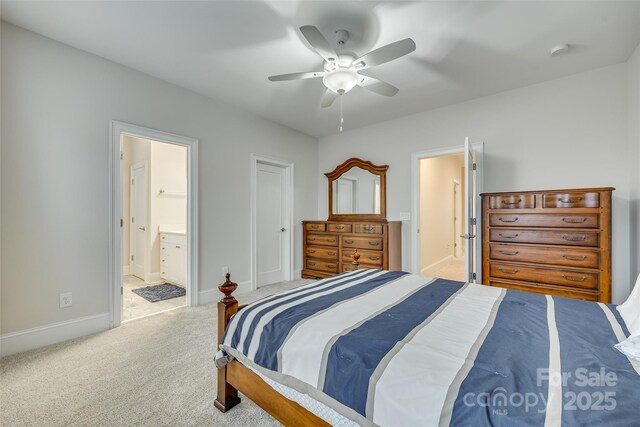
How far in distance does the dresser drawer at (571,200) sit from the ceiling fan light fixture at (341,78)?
7.15ft

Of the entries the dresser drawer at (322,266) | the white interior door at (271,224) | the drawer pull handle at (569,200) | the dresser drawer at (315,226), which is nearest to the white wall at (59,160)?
the white interior door at (271,224)

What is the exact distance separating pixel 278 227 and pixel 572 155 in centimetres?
388

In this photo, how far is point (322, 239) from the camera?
14.8ft

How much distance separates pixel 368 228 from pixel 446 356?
3036mm

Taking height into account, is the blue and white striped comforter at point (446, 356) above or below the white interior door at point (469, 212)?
below

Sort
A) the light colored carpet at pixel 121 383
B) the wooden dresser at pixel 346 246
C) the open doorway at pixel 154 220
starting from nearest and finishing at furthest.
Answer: the light colored carpet at pixel 121 383 → the wooden dresser at pixel 346 246 → the open doorway at pixel 154 220

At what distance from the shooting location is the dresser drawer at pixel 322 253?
435cm

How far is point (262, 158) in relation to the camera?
415cm

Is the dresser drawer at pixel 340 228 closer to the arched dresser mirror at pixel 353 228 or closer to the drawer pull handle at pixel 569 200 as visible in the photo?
the arched dresser mirror at pixel 353 228

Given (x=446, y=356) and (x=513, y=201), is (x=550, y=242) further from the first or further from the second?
(x=446, y=356)

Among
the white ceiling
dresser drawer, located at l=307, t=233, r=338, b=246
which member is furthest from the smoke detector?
dresser drawer, located at l=307, t=233, r=338, b=246

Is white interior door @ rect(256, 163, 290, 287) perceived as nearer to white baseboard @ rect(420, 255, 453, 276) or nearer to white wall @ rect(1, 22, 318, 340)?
white wall @ rect(1, 22, 318, 340)

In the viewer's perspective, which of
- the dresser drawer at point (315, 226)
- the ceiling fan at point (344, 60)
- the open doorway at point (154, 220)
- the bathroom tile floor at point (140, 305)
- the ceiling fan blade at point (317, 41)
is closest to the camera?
the ceiling fan blade at point (317, 41)

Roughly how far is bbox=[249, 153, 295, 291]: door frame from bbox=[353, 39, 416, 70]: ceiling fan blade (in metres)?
2.39
